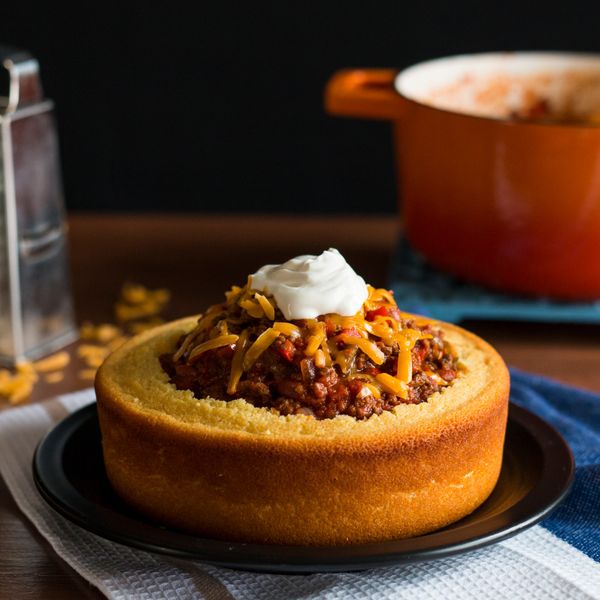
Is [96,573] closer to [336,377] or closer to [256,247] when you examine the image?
[336,377]

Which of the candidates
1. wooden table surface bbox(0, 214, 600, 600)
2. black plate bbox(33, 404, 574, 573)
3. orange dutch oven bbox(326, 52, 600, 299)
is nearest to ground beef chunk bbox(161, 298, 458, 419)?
black plate bbox(33, 404, 574, 573)

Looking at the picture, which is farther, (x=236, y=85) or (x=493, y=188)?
(x=236, y=85)

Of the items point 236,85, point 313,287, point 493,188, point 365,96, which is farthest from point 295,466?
point 236,85

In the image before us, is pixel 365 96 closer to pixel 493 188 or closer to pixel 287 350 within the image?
pixel 493 188

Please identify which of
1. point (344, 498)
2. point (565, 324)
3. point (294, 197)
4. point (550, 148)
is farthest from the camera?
point (294, 197)

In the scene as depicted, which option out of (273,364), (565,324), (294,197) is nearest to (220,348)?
(273,364)

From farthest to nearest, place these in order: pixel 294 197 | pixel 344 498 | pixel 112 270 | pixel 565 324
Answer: pixel 294 197 < pixel 112 270 < pixel 565 324 < pixel 344 498
